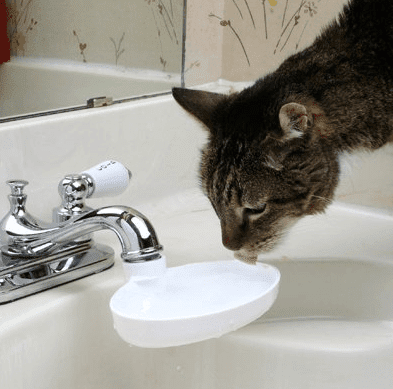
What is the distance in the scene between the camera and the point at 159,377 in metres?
0.88

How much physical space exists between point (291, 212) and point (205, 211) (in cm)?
27

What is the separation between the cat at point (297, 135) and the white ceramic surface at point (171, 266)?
10cm

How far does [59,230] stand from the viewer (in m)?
0.78

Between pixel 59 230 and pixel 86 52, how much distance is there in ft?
1.41

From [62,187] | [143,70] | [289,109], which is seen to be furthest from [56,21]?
[289,109]

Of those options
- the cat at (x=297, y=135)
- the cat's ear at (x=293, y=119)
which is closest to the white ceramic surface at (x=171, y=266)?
the cat at (x=297, y=135)

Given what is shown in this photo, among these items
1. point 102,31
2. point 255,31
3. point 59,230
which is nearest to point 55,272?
point 59,230

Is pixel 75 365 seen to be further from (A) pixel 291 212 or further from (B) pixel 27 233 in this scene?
(A) pixel 291 212

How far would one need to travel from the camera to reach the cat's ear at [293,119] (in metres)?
0.75

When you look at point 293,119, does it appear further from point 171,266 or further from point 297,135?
point 171,266

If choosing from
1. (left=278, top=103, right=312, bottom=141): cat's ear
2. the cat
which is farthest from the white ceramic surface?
(left=278, top=103, right=312, bottom=141): cat's ear

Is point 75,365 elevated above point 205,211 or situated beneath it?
situated beneath

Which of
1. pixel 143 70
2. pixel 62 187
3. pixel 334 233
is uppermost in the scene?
pixel 143 70

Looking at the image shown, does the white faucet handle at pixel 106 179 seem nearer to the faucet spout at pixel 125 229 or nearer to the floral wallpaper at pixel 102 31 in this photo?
the faucet spout at pixel 125 229
